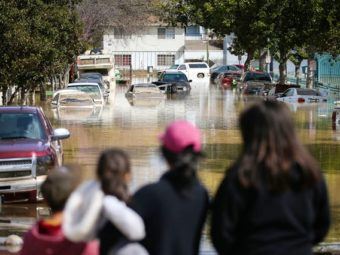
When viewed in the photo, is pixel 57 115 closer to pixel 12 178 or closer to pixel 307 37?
pixel 307 37

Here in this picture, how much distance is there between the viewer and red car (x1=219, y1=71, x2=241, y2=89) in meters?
76.5

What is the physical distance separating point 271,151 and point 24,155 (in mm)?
10341

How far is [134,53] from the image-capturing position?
315 ft

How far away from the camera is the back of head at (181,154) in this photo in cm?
544

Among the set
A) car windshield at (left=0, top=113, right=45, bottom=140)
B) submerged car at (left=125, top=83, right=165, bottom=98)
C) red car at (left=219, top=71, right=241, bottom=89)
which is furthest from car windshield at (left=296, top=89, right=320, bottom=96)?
car windshield at (left=0, top=113, right=45, bottom=140)

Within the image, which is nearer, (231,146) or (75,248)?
(75,248)

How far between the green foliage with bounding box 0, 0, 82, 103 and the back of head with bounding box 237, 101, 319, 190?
878 inches

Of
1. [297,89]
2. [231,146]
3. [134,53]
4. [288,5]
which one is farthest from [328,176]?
[134,53]

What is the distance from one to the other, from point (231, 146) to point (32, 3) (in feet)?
26.0

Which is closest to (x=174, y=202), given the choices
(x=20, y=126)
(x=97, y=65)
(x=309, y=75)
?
(x=20, y=126)

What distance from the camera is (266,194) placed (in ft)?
16.8

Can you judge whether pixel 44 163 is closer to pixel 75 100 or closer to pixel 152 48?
pixel 75 100

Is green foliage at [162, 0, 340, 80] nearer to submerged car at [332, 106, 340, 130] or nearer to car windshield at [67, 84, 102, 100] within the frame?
submerged car at [332, 106, 340, 130]

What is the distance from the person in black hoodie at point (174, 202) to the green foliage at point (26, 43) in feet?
72.1
